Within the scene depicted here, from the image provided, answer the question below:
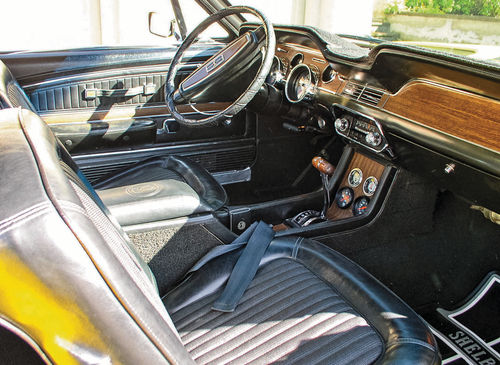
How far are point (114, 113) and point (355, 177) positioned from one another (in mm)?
1176

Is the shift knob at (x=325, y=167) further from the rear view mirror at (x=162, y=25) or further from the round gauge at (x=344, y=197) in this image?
the rear view mirror at (x=162, y=25)

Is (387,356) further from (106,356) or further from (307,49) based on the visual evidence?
(307,49)

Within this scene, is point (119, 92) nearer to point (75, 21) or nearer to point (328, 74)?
point (328, 74)

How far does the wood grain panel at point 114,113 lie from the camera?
213 centimetres

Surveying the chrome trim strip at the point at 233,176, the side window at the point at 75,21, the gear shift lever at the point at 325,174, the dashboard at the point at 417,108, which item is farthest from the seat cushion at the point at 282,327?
the side window at the point at 75,21

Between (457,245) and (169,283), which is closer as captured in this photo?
(169,283)

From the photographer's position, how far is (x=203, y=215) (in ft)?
5.23

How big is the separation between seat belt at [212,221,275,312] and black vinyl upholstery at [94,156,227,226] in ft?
0.72

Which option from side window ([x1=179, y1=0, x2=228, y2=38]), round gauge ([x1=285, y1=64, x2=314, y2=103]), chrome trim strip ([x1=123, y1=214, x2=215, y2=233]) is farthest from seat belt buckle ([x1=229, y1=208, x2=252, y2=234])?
side window ([x1=179, y1=0, x2=228, y2=38])

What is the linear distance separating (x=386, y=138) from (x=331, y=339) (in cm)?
83

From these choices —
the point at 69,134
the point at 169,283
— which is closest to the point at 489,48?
the point at 169,283

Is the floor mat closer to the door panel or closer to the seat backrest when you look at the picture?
the door panel

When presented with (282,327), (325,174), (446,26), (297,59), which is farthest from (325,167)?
(282,327)

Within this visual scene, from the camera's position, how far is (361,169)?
200cm
